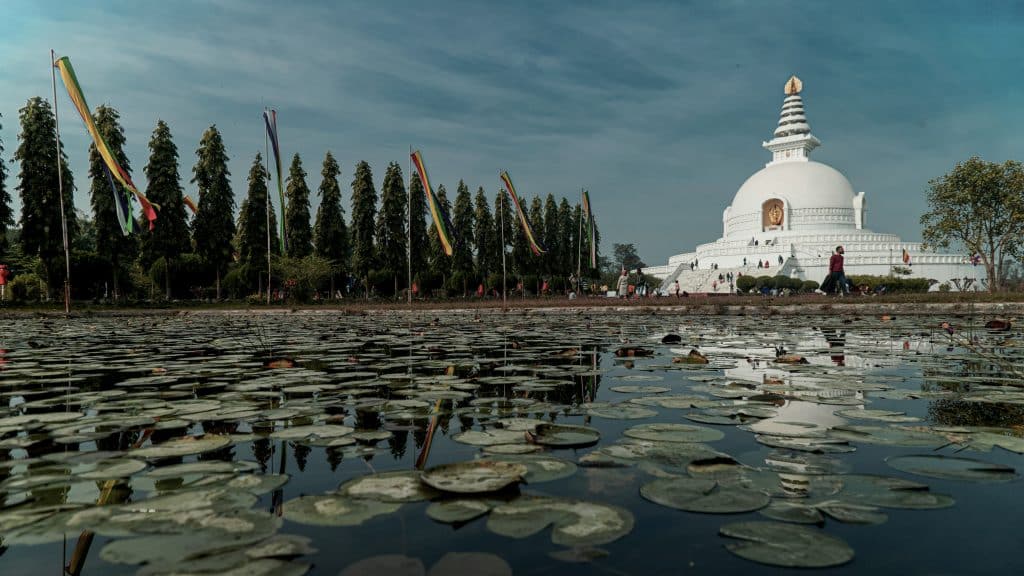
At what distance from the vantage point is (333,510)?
165 centimetres

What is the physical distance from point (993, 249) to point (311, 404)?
37.8m

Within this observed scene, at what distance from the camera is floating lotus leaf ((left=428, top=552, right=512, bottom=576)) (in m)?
1.28

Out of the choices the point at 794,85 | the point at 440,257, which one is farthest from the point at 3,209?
the point at 794,85

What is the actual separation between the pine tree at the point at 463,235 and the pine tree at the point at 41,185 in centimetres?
2416

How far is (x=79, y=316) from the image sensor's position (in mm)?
18125

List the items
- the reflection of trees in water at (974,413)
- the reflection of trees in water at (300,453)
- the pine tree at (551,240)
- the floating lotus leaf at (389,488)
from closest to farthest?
the floating lotus leaf at (389,488)
the reflection of trees in water at (300,453)
the reflection of trees in water at (974,413)
the pine tree at (551,240)

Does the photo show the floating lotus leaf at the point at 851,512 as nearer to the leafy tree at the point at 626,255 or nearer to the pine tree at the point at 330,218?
the pine tree at the point at 330,218

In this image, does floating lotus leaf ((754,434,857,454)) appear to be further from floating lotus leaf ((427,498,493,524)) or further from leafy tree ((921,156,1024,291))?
leafy tree ((921,156,1024,291))

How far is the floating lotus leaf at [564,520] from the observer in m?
1.48

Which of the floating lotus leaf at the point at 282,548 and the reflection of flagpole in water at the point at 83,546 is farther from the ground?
the floating lotus leaf at the point at 282,548

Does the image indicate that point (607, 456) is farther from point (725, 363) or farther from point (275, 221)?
point (275, 221)

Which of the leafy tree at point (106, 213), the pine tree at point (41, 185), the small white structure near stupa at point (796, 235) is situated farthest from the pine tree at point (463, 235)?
the pine tree at point (41, 185)

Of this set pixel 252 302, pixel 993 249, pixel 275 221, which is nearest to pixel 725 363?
pixel 252 302

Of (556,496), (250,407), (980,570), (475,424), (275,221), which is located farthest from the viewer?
(275,221)
